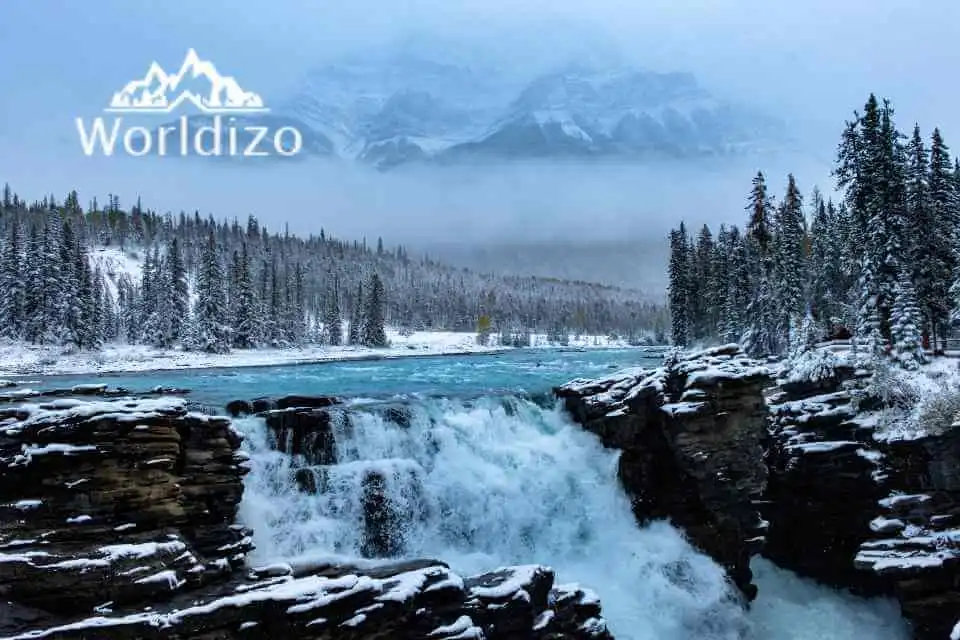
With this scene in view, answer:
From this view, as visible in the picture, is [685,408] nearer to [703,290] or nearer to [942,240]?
[942,240]

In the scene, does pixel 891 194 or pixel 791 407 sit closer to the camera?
pixel 791 407

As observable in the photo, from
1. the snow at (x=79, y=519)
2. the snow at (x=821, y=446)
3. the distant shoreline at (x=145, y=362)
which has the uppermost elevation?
the distant shoreline at (x=145, y=362)

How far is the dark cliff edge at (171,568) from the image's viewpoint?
12.2 metres

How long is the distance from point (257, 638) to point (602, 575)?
12.4 metres

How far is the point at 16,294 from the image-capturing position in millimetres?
72250

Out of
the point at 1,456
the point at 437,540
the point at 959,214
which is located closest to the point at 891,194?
the point at 959,214

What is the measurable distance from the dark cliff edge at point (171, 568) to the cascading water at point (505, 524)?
254cm

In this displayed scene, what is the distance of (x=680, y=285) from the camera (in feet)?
252

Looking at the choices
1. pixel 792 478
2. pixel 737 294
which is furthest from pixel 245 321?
pixel 792 478

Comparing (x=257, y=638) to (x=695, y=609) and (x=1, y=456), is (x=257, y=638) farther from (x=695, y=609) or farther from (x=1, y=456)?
(x=695, y=609)

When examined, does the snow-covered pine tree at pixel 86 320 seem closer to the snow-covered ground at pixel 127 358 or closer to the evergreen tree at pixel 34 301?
the snow-covered ground at pixel 127 358

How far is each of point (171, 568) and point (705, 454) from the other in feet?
59.9

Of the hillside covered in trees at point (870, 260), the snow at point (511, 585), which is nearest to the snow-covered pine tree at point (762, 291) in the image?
the hillside covered in trees at point (870, 260)

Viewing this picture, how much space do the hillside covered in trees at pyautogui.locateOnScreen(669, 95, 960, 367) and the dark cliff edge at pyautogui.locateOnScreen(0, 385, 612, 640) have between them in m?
23.5
